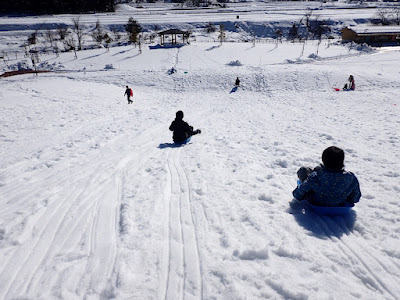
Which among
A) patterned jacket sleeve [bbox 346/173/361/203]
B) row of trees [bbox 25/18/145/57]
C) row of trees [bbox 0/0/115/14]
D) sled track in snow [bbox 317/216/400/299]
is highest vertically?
row of trees [bbox 0/0/115/14]

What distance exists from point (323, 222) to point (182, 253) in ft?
7.07

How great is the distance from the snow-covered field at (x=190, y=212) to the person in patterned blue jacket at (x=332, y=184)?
0.29 m

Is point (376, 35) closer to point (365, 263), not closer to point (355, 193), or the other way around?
point (355, 193)

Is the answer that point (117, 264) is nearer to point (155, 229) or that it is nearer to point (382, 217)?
point (155, 229)

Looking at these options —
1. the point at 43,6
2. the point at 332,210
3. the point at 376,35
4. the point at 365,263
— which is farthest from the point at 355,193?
the point at 43,6

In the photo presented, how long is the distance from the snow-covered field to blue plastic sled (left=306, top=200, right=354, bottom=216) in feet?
0.30

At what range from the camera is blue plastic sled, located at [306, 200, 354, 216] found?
3777mm

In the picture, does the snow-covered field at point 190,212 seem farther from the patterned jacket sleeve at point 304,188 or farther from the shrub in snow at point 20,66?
the shrub in snow at point 20,66

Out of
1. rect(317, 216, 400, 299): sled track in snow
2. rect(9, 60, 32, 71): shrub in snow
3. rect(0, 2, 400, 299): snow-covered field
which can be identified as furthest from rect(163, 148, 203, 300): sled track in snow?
rect(9, 60, 32, 71): shrub in snow

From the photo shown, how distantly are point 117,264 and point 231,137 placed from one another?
666cm

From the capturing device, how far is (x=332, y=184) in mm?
3715

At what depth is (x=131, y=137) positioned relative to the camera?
30.2ft

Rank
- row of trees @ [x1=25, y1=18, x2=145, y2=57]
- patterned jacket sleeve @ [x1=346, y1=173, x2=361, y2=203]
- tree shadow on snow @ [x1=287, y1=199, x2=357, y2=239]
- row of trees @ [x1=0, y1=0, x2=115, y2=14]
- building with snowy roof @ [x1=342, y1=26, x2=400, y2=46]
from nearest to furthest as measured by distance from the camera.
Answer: tree shadow on snow @ [x1=287, y1=199, x2=357, y2=239] < patterned jacket sleeve @ [x1=346, y1=173, x2=361, y2=203] < building with snowy roof @ [x1=342, y1=26, x2=400, y2=46] < row of trees @ [x1=25, y1=18, x2=145, y2=57] < row of trees @ [x1=0, y1=0, x2=115, y2=14]

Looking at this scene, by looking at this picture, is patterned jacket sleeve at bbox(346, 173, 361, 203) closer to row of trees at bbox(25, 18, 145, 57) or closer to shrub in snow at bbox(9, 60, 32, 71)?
shrub in snow at bbox(9, 60, 32, 71)
